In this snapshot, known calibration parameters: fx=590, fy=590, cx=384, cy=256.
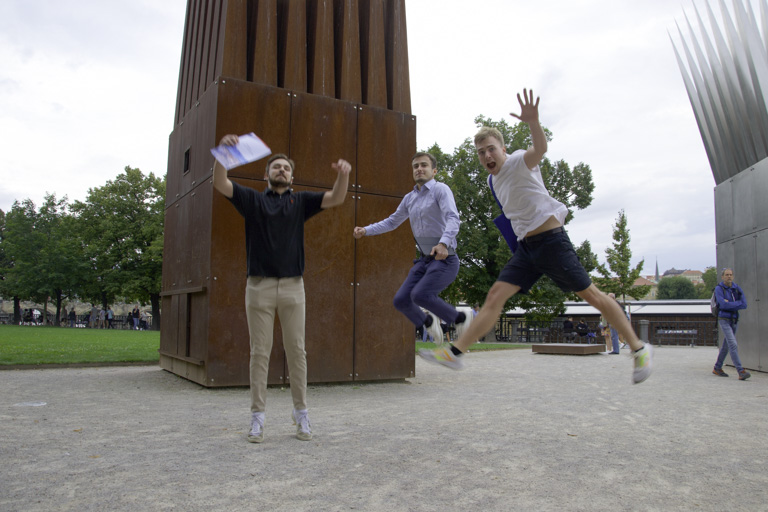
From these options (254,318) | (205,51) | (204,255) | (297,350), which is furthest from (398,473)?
(205,51)

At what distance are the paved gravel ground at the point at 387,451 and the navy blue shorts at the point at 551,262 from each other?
155 cm

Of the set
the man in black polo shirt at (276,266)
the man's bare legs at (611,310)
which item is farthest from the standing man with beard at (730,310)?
the man in black polo shirt at (276,266)

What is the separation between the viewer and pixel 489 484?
14.3 ft

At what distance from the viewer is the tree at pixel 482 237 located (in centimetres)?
3791

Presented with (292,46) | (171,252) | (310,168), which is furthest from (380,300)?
(292,46)

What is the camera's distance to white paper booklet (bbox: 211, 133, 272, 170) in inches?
204

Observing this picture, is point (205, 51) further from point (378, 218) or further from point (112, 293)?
point (112, 293)

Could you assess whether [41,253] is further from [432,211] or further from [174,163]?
[432,211]

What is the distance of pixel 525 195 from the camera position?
511 cm

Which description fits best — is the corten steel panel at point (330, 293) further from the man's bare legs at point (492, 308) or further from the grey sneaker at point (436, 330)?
the man's bare legs at point (492, 308)

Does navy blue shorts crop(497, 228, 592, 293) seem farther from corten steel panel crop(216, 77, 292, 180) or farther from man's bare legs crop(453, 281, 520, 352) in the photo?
corten steel panel crop(216, 77, 292, 180)

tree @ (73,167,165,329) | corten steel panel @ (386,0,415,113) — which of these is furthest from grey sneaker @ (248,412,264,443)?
tree @ (73,167,165,329)

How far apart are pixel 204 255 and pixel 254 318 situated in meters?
4.31

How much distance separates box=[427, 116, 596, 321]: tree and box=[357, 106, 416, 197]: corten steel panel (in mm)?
26469
